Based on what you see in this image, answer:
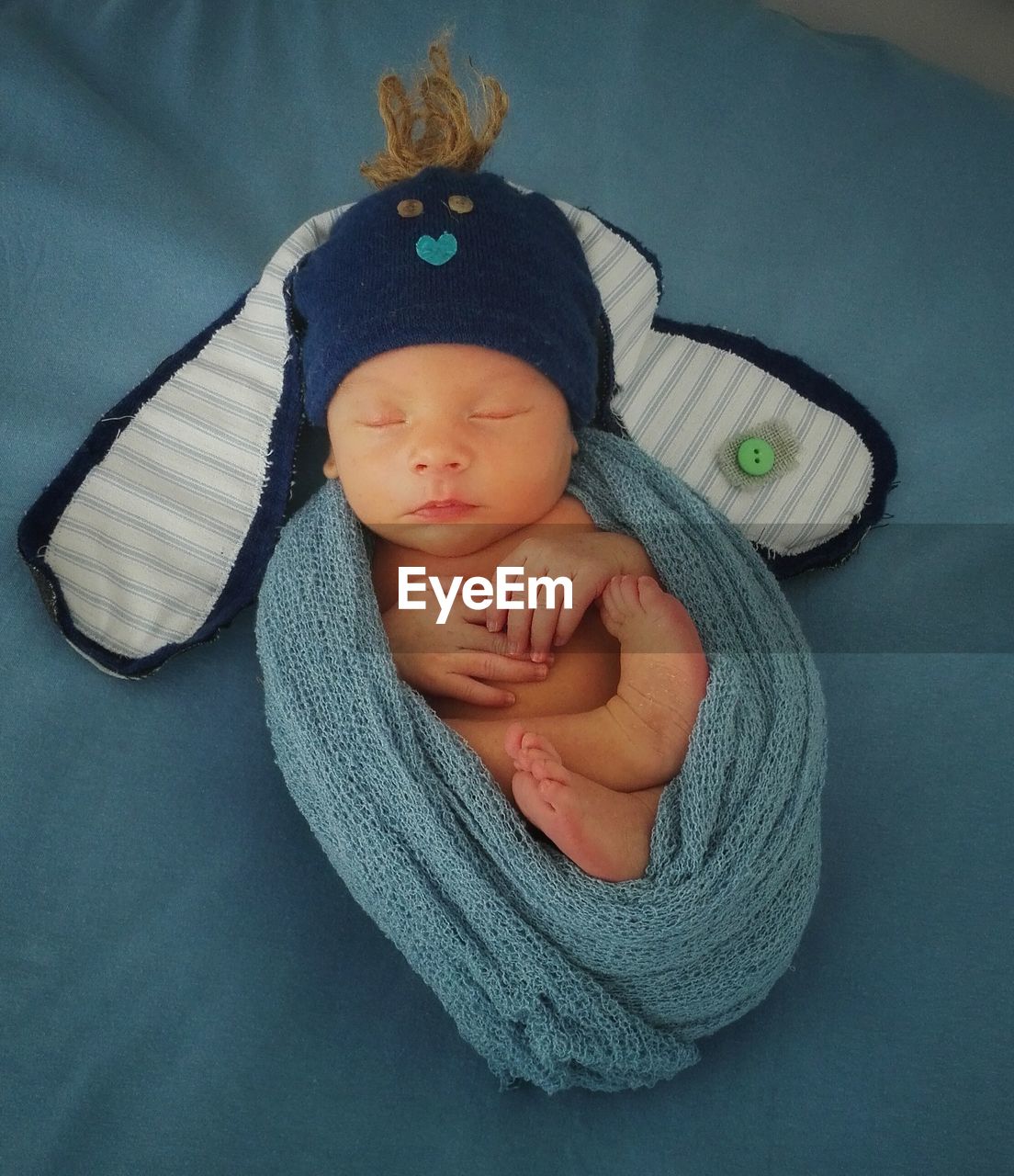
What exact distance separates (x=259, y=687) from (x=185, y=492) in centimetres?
21

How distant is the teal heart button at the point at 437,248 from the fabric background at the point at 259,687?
313 millimetres

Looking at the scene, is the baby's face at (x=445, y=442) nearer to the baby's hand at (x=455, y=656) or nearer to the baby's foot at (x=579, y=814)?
the baby's hand at (x=455, y=656)

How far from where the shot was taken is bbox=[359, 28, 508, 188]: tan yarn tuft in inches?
38.5

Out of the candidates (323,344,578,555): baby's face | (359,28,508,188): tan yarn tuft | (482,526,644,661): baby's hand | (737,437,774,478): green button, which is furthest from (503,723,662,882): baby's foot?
(359,28,508,188): tan yarn tuft

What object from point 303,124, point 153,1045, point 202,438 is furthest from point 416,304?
point 153,1045

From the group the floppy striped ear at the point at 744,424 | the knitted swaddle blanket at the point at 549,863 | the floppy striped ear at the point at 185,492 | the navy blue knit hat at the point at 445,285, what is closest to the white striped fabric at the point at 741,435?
the floppy striped ear at the point at 744,424

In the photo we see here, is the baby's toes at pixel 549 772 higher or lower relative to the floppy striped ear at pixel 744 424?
lower

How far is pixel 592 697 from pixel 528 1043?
29 cm

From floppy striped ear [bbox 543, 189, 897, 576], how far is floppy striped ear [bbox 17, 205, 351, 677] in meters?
0.33

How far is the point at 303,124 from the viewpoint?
1.25 meters

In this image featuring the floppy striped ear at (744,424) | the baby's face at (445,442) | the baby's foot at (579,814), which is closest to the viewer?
the baby's foot at (579,814)

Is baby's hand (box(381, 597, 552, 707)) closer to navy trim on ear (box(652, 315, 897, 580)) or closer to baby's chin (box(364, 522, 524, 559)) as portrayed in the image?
baby's chin (box(364, 522, 524, 559))

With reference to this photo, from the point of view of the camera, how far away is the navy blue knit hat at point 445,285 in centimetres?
88

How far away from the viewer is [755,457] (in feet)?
3.60
